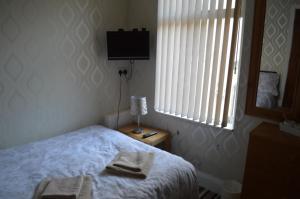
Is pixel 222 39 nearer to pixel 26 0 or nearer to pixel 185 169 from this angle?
pixel 185 169

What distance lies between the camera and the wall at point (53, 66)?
2.09 meters

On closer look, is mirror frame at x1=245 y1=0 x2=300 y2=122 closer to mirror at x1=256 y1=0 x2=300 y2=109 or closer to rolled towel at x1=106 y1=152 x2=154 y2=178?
mirror at x1=256 y1=0 x2=300 y2=109

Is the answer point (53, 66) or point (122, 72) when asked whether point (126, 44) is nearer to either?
point (122, 72)

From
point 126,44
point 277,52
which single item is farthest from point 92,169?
point 277,52

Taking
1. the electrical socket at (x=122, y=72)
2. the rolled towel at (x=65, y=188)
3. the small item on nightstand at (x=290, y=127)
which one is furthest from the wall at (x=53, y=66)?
the small item on nightstand at (x=290, y=127)

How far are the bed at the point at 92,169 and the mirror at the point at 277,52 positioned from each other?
1019 mm

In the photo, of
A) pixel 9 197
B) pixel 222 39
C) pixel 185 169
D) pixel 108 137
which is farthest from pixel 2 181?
pixel 222 39

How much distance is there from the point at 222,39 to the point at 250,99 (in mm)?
661

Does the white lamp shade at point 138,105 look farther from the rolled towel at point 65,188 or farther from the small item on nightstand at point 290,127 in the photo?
the small item on nightstand at point 290,127

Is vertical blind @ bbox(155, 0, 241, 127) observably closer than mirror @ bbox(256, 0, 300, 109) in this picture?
No

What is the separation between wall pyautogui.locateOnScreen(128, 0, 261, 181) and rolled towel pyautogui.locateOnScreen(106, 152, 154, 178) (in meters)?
0.87

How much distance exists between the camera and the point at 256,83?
2.15 m

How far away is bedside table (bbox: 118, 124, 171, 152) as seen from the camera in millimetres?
2578

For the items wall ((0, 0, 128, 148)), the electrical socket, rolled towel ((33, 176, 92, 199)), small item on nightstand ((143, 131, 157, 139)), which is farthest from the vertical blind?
rolled towel ((33, 176, 92, 199))
